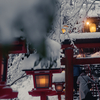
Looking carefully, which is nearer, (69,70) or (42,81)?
(42,81)

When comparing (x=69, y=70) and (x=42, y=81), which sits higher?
(x=69, y=70)

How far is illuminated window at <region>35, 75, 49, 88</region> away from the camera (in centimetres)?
301

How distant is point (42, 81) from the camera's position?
10.0 feet

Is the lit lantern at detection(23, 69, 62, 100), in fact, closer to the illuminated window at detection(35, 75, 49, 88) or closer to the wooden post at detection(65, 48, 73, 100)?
the illuminated window at detection(35, 75, 49, 88)

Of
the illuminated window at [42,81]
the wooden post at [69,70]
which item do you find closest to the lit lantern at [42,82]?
the illuminated window at [42,81]

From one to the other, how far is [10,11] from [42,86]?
7.23 feet

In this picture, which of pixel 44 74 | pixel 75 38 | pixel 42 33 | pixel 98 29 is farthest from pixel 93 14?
pixel 42 33

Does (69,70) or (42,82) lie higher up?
(69,70)

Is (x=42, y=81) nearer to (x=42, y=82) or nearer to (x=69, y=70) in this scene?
(x=42, y=82)

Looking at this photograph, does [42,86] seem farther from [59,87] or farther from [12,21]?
[59,87]

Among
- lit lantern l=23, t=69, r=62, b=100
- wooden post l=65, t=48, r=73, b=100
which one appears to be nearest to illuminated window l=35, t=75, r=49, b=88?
lit lantern l=23, t=69, r=62, b=100

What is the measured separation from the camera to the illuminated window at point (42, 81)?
9.88 feet

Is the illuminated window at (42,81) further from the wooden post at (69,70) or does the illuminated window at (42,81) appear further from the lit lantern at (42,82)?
the wooden post at (69,70)

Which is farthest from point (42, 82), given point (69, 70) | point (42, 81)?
point (69, 70)
